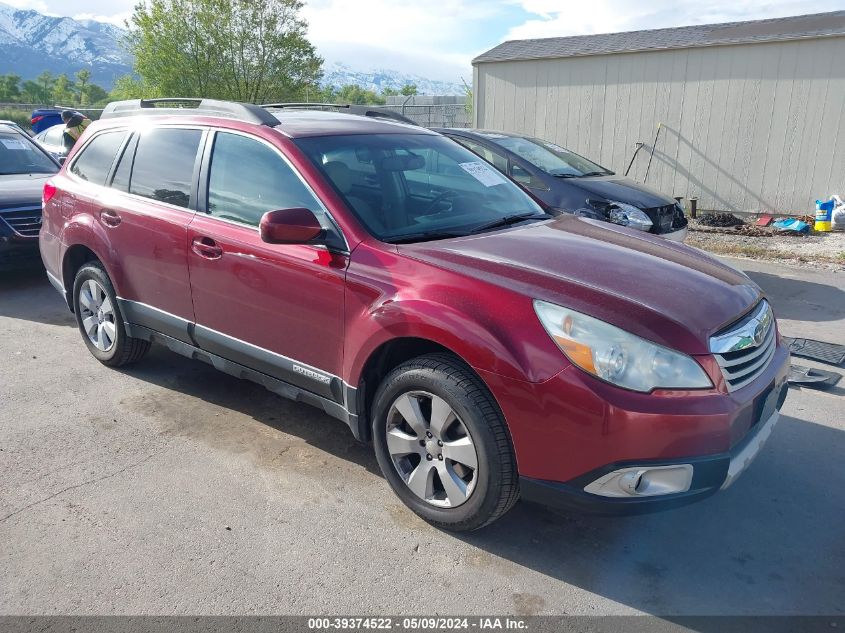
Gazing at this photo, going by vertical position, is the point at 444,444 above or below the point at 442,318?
below

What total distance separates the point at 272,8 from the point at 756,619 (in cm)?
2980

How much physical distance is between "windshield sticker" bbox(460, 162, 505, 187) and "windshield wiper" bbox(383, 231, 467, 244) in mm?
753

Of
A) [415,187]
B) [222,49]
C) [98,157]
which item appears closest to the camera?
[415,187]

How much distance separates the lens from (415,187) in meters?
3.77

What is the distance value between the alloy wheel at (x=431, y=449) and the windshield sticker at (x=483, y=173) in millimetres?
1614

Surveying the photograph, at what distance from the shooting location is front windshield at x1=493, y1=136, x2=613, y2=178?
307 inches

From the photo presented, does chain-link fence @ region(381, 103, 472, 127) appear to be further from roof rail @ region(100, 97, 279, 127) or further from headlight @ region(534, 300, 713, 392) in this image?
headlight @ region(534, 300, 713, 392)

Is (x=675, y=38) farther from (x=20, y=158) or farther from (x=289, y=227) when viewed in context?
(x=289, y=227)

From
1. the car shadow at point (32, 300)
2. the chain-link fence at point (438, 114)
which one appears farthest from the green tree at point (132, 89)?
the car shadow at point (32, 300)

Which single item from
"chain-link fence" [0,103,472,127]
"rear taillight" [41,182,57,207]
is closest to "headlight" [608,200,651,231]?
"rear taillight" [41,182,57,207]

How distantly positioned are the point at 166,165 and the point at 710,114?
33.2 feet

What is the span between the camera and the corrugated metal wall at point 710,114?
10.8 m

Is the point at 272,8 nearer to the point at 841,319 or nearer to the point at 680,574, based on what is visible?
the point at 841,319

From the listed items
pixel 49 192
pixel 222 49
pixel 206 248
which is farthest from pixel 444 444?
pixel 222 49
